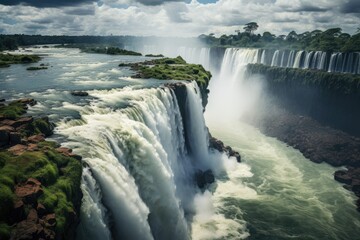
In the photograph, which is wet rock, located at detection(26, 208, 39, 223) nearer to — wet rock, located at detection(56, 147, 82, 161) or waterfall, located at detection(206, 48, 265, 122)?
wet rock, located at detection(56, 147, 82, 161)

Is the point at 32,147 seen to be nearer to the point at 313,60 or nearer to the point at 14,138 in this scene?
the point at 14,138

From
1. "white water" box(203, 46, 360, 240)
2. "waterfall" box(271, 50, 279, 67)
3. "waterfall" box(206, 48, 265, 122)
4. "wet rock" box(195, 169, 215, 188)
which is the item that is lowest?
"white water" box(203, 46, 360, 240)

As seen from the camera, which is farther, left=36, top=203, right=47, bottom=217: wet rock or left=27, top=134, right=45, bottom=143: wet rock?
left=27, top=134, right=45, bottom=143: wet rock

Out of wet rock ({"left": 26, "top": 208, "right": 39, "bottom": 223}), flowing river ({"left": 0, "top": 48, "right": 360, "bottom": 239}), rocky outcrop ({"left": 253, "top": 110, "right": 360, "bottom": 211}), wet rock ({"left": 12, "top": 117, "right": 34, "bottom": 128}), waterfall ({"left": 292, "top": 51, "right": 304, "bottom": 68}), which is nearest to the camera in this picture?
wet rock ({"left": 26, "top": 208, "right": 39, "bottom": 223})

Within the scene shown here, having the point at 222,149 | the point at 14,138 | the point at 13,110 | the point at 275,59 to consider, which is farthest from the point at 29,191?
the point at 275,59

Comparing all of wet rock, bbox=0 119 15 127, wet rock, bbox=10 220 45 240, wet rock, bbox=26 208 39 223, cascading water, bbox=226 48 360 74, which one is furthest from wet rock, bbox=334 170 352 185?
wet rock, bbox=10 220 45 240

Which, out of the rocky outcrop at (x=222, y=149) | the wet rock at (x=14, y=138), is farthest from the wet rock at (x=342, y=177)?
the wet rock at (x=14, y=138)
